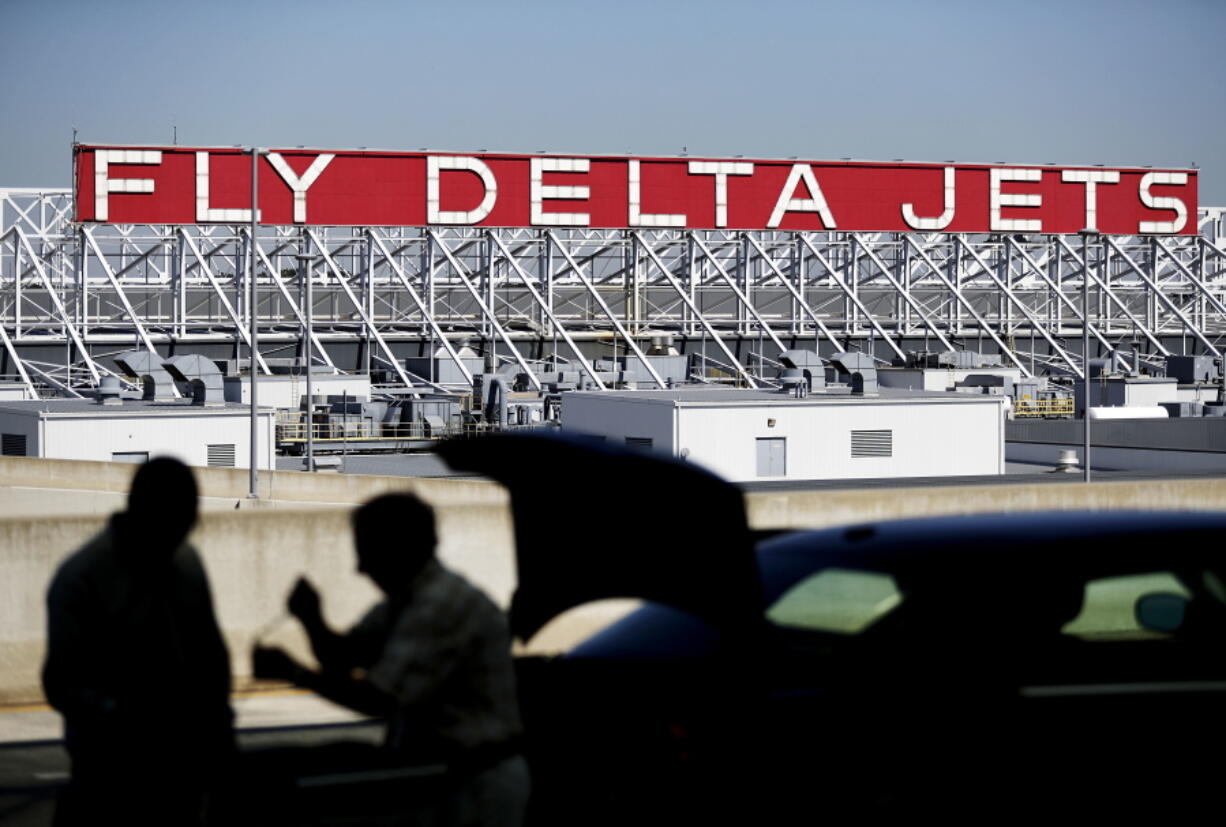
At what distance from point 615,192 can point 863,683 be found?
188 feet

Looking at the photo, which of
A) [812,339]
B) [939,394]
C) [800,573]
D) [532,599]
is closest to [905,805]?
[800,573]

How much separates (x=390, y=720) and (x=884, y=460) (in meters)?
38.0

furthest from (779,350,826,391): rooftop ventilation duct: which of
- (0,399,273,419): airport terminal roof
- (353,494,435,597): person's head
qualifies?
(353,494,435,597): person's head

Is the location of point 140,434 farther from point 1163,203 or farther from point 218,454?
point 1163,203

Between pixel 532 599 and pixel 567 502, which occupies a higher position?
pixel 567 502

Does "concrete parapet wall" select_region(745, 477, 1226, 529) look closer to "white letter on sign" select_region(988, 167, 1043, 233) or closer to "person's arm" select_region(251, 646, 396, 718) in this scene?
"person's arm" select_region(251, 646, 396, 718)

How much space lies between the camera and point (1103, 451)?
44281 mm

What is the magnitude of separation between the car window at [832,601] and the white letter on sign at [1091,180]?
64.3 metres

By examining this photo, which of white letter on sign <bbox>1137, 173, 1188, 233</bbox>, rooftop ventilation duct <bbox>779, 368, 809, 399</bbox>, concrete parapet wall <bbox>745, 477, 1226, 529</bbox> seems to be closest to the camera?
concrete parapet wall <bbox>745, 477, 1226, 529</bbox>

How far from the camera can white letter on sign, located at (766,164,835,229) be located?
6294cm

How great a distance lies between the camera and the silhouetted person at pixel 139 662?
4.47 metres

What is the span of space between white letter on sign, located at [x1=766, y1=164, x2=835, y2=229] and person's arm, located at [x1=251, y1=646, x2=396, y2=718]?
59090 mm

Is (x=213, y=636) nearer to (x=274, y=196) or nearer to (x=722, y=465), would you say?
(x=722, y=465)

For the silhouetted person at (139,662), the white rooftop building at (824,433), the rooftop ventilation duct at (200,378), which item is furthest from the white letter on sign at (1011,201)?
the silhouetted person at (139,662)
